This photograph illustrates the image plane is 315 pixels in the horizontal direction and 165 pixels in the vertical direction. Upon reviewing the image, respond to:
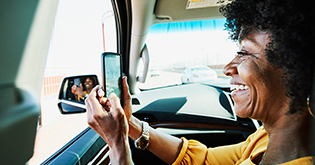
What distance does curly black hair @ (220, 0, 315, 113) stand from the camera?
60 cm

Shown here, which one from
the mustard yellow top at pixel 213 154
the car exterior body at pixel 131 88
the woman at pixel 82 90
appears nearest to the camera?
the car exterior body at pixel 131 88

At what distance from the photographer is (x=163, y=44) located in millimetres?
2881

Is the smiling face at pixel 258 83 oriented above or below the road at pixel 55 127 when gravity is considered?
above

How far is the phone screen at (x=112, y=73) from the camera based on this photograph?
1121 mm

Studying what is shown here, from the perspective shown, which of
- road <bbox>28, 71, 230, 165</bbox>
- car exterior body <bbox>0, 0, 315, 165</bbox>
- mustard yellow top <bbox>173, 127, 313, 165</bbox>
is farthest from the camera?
road <bbox>28, 71, 230, 165</bbox>

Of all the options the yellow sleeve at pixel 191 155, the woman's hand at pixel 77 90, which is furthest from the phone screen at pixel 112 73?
the yellow sleeve at pixel 191 155

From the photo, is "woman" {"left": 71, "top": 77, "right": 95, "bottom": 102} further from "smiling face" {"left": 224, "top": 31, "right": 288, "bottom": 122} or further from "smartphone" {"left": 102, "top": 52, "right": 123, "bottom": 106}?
"smiling face" {"left": 224, "top": 31, "right": 288, "bottom": 122}

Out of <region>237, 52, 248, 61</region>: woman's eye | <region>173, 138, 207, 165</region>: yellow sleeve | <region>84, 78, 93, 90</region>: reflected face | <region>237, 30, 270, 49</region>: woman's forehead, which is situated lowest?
<region>173, 138, 207, 165</region>: yellow sleeve

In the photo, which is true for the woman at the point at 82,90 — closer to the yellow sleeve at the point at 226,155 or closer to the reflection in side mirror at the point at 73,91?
the reflection in side mirror at the point at 73,91

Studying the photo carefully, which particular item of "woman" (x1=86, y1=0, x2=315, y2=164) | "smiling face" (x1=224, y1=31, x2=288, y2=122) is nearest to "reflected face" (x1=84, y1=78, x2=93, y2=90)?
"woman" (x1=86, y1=0, x2=315, y2=164)

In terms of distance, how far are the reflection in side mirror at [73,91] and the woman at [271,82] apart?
24.8 inches

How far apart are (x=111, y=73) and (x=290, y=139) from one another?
1022 millimetres

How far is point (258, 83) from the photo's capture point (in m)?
0.81

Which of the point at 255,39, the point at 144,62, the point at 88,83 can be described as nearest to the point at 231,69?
the point at 255,39
